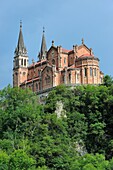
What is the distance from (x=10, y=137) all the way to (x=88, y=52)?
33016 millimetres

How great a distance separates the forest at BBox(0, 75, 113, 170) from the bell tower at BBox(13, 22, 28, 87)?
95.0ft

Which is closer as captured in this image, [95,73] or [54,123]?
[54,123]

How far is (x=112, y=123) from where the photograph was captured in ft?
224

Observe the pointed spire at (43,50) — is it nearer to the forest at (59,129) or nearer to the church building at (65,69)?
the church building at (65,69)

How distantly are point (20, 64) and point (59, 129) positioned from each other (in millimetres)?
40433

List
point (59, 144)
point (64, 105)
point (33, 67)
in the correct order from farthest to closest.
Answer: point (33, 67)
point (64, 105)
point (59, 144)

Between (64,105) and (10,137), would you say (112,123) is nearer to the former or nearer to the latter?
(64,105)

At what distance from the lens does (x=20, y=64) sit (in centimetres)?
10275

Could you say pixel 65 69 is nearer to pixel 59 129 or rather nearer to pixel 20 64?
pixel 20 64

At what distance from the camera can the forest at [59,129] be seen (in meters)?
57.0

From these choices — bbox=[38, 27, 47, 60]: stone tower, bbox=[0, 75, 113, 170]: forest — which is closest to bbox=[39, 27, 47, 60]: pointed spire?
bbox=[38, 27, 47, 60]: stone tower

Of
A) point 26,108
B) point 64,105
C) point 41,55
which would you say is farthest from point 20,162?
point 41,55

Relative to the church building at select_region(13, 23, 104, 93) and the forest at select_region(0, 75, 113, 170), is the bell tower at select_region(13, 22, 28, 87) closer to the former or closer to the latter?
the church building at select_region(13, 23, 104, 93)

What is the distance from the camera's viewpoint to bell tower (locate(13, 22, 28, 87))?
10056 centimetres
